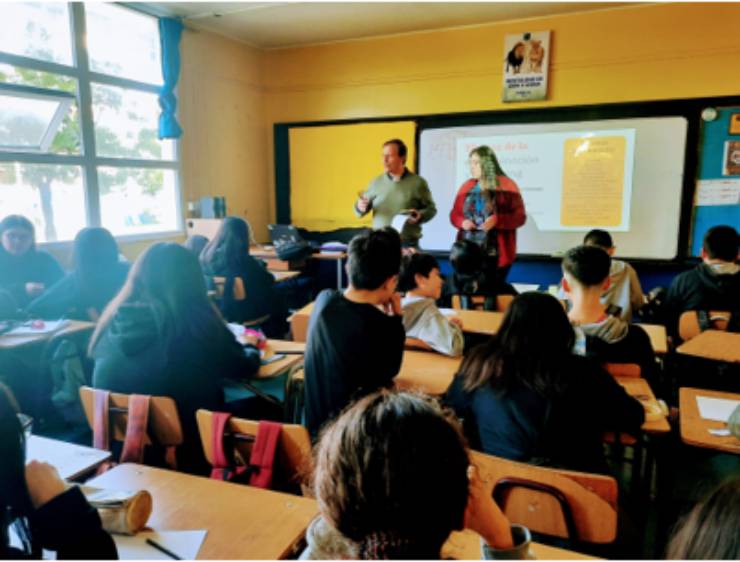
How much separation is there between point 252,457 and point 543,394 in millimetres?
830

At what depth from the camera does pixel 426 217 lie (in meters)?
4.30

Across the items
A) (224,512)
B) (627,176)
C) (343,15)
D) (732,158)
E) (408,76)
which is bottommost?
(224,512)

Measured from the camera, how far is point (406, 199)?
4348mm

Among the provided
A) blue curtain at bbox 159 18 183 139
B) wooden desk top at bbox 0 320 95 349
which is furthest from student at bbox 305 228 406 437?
blue curtain at bbox 159 18 183 139

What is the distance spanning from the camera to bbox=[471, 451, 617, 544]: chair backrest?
1.23 meters

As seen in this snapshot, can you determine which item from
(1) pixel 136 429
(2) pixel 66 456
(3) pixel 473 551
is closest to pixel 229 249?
(1) pixel 136 429

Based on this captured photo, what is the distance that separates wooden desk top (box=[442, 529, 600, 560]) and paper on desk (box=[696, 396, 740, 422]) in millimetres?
983

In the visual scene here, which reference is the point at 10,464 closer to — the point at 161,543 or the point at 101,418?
the point at 161,543

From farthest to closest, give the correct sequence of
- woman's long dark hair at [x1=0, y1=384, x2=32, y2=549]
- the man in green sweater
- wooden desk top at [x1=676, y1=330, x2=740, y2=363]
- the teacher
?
the man in green sweater < the teacher < wooden desk top at [x1=676, y1=330, x2=740, y2=363] < woman's long dark hair at [x1=0, y1=384, x2=32, y2=549]

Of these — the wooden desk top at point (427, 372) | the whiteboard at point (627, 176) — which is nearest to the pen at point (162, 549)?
the wooden desk top at point (427, 372)

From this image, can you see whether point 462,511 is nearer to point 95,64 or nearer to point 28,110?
point 28,110

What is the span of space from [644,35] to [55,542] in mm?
5639

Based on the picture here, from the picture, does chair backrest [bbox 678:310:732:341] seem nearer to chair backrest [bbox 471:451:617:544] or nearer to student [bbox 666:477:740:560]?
chair backrest [bbox 471:451:617:544]

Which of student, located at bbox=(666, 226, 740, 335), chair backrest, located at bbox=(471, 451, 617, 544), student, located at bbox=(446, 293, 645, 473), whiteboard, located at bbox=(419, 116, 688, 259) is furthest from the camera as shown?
whiteboard, located at bbox=(419, 116, 688, 259)
